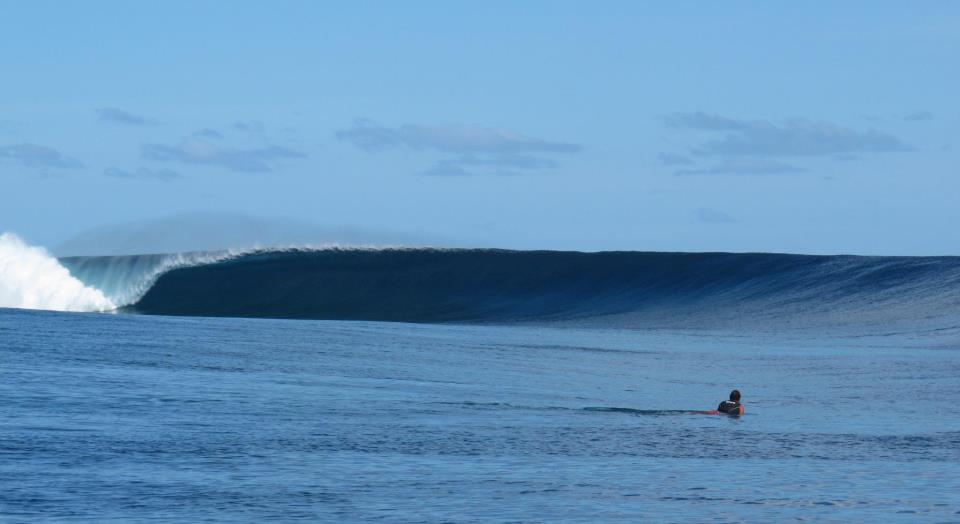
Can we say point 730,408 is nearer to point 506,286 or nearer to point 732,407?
point 732,407

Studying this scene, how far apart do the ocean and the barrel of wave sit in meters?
7.73

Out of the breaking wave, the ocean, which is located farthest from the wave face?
the ocean

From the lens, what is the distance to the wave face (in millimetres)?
37500

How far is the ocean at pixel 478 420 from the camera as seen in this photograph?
9.05m

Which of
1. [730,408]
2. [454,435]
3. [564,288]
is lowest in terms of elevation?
[454,435]

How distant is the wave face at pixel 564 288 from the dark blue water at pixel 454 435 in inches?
574

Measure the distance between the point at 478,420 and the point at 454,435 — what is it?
1.15 meters

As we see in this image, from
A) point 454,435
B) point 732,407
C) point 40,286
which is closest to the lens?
point 454,435

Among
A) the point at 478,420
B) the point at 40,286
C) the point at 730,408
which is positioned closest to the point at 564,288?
the point at 40,286

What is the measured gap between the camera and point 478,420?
13234 mm

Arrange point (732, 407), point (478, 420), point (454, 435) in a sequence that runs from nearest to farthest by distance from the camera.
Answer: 1. point (454, 435)
2. point (478, 420)
3. point (732, 407)

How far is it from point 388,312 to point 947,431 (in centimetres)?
2803

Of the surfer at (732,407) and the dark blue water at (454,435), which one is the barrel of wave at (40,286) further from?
the surfer at (732,407)

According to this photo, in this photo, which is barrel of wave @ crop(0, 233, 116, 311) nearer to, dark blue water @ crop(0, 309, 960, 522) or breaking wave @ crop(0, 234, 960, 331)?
breaking wave @ crop(0, 234, 960, 331)
